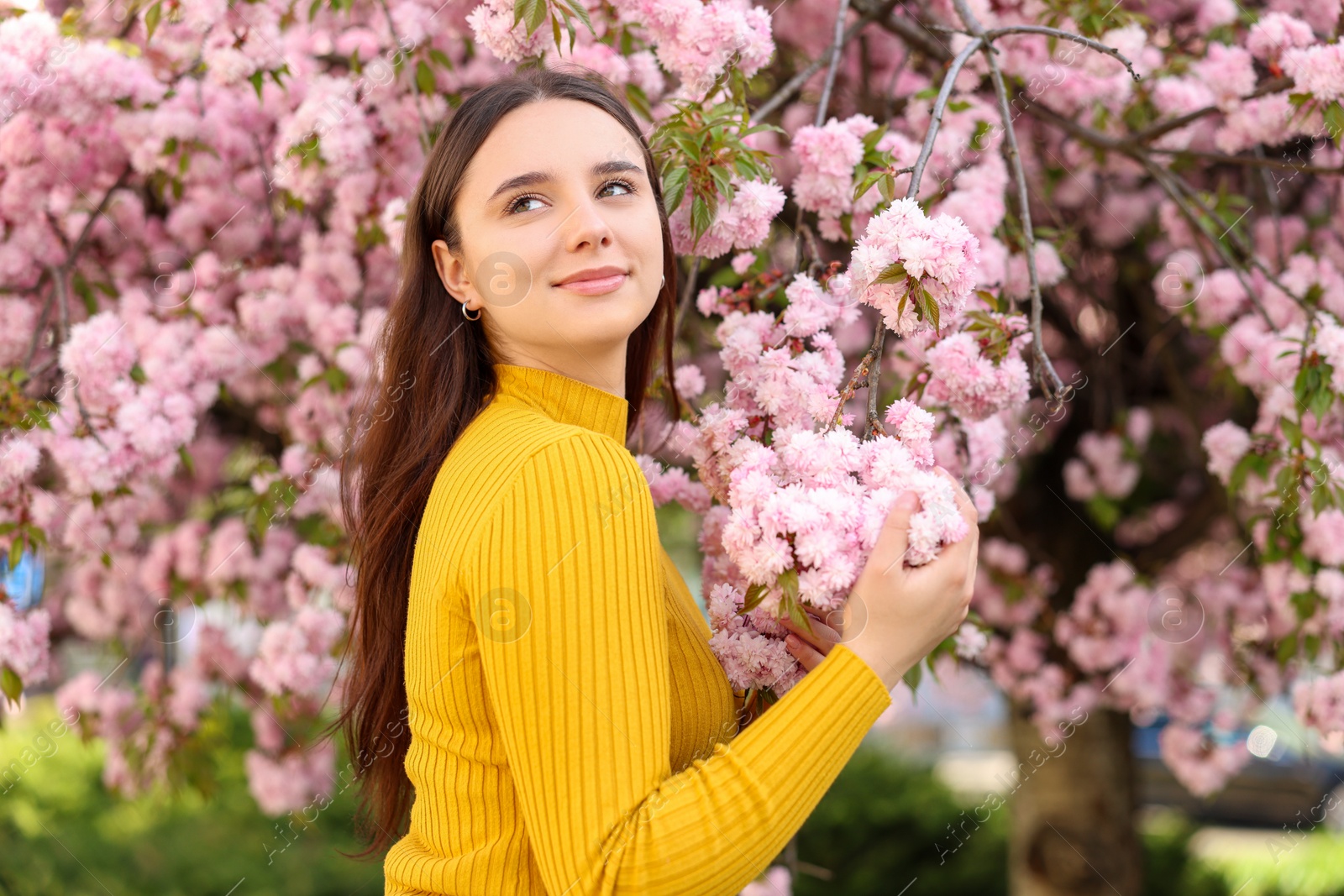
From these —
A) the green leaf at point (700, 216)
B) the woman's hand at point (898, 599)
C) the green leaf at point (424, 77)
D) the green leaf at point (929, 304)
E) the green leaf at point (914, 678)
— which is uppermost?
the green leaf at point (424, 77)

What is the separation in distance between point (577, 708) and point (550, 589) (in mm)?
120

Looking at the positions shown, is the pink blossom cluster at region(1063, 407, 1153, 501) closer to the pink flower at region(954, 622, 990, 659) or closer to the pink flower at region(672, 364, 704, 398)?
the pink flower at region(954, 622, 990, 659)

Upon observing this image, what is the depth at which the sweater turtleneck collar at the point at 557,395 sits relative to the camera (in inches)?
56.8

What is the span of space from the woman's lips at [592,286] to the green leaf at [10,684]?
5.50 feet

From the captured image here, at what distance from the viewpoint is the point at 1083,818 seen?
13.0ft

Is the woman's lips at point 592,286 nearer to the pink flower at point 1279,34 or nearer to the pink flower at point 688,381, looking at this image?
the pink flower at point 688,381

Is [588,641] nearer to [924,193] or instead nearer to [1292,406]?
[924,193]

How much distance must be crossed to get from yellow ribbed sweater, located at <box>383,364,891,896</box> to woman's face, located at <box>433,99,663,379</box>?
0.20m

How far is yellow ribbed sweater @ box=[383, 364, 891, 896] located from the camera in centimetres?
108

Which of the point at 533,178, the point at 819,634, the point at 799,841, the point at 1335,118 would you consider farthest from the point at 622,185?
the point at 799,841

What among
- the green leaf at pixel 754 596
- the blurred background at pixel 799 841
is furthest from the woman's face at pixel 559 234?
the blurred background at pixel 799 841

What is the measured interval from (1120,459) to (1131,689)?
79 centimetres

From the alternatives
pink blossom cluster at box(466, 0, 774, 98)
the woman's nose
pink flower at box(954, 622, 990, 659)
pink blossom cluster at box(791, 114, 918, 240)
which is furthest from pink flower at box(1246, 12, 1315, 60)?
the woman's nose

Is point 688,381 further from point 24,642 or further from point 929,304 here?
point 24,642
